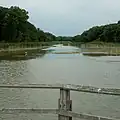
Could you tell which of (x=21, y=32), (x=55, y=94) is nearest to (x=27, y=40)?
(x=21, y=32)

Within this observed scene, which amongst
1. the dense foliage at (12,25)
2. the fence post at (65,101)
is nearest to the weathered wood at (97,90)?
the fence post at (65,101)

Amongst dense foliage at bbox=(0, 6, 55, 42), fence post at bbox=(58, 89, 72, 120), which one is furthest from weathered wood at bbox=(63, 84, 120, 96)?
dense foliage at bbox=(0, 6, 55, 42)

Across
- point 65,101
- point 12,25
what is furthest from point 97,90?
point 12,25

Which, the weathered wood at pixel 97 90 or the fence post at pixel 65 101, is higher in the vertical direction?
the weathered wood at pixel 97 90

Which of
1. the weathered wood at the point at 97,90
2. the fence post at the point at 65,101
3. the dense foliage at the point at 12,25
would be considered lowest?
the fence post at the point at 65,101

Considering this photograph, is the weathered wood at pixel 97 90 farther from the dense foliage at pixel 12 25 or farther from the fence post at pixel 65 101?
the dense foliage at pixel 12 25

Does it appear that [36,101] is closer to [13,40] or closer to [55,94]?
[55,94]

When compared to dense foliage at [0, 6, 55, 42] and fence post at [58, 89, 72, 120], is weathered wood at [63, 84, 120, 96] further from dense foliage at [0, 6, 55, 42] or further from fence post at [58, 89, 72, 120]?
dense foliage at [0, 6, 55, 42]

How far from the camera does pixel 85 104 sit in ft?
36.8

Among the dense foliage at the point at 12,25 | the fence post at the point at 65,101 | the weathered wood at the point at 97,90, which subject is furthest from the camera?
the dense foliage at the point at 12,25

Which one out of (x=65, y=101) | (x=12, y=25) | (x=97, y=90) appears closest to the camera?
(x=97, y=90)

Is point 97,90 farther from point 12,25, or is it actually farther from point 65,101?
point 12,25

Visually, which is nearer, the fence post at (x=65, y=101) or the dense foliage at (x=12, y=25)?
the fence post at (x=65, y=101)

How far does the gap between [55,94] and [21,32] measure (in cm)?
10005
